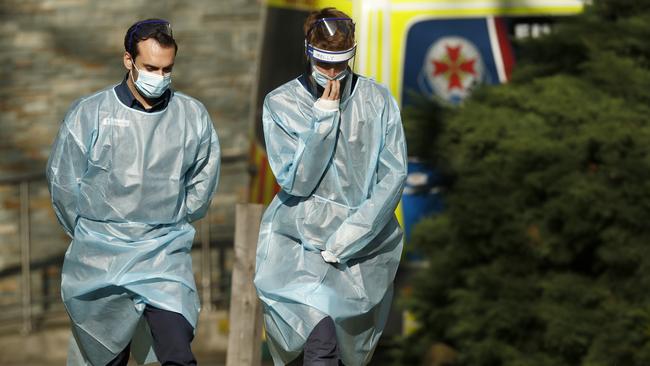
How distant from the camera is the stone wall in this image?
32.9ft

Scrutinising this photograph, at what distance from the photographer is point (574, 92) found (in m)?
6.84

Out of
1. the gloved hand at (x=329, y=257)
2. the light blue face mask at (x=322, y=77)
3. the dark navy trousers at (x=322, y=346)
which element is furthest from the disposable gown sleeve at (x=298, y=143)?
the dark navy trousers at (x=322, y=346)

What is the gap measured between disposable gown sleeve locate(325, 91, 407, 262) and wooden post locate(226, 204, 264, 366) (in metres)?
1.15

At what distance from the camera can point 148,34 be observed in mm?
4961

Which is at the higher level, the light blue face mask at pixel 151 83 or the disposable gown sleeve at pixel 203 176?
the light blue face mask at pixel 151 83

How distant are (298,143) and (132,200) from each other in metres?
0.62

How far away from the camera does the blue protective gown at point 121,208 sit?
498 cm

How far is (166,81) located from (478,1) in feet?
9.82

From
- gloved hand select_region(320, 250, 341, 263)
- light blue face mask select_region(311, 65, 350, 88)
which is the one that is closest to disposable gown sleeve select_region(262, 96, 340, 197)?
light blue face mask select_region(311, 65, 350, 88)

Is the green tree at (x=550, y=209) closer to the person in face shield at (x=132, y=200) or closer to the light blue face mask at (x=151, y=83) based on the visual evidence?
the person in face shield at (x=132, y=200)

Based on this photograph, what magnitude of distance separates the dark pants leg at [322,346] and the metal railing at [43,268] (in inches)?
196

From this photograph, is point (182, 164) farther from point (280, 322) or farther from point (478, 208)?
point (478, 208)

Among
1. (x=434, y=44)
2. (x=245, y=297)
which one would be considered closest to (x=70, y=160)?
(x=245, y=297)

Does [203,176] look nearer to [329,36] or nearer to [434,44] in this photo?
[329,36]
